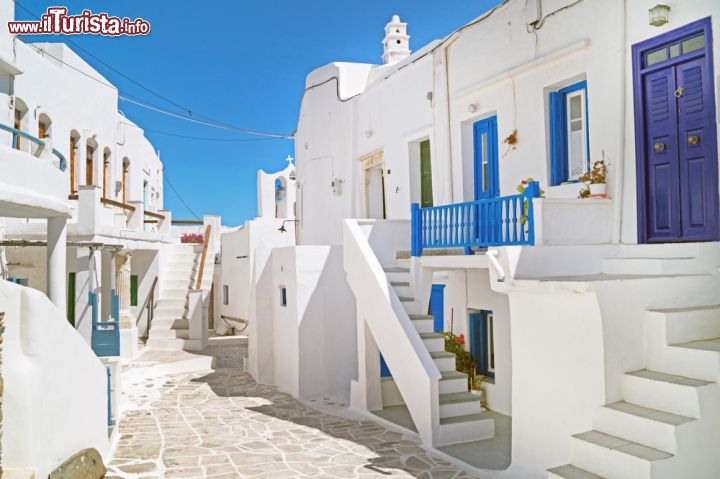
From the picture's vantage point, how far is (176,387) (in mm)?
13195

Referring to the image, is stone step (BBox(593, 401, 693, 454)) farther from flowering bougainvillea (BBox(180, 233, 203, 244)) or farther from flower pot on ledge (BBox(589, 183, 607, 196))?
flowering bougainvillea (BBox(180, 233, 203, 244))

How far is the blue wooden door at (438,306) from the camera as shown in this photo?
1145cm

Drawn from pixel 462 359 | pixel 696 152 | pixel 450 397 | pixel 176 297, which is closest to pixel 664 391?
pixel 696 152

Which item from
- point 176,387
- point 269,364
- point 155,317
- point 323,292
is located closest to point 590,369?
point 323,292

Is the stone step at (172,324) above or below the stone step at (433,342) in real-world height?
below

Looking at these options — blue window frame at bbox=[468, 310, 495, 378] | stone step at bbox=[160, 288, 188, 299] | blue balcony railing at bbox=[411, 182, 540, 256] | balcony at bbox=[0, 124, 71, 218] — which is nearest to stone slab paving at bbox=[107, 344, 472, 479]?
blue window frame at bbox=[468, 310, 495, 378]

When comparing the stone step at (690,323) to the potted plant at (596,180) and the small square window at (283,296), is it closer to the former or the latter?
the potted plant at (596,180)

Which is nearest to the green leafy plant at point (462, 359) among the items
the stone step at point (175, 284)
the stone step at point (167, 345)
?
the stone step at point (167, 345)

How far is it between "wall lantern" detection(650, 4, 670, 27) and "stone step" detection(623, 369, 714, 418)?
4.25 m

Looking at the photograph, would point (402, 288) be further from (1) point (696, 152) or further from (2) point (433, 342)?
(1) point (696, 152)

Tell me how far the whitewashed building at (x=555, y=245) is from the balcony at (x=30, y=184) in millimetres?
4678

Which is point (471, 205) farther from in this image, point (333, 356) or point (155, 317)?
point (155, 317)

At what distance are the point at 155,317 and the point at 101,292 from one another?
2.48 metres

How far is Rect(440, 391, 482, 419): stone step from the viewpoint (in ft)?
27.8
